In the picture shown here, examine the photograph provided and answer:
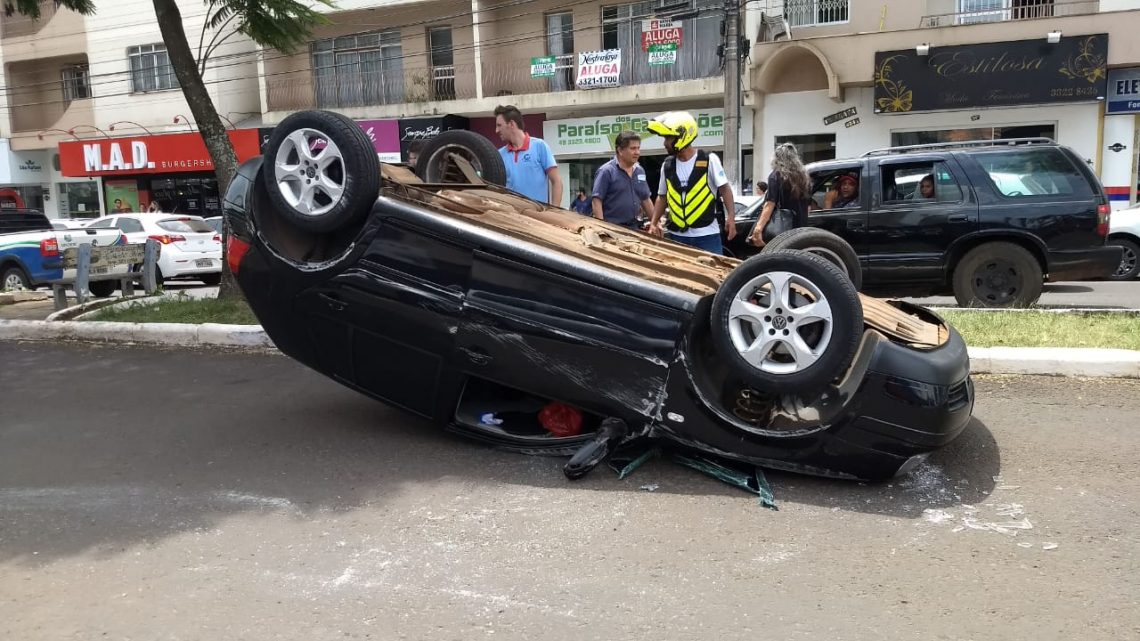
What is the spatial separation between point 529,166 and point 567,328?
3.15 m

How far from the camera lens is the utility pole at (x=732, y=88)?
17.5 m

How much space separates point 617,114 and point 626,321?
18766mm

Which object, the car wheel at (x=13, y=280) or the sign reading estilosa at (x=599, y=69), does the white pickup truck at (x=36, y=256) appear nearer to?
the car wheel at (x=13, y=280)

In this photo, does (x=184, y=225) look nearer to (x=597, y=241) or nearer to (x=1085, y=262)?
(x=597, y=241)

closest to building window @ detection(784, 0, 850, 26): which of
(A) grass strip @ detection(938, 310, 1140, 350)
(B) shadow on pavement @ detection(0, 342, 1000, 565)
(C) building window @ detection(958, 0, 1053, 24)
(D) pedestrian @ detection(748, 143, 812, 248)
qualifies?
(C) building window @ detection(958, 0, 1053, 24)

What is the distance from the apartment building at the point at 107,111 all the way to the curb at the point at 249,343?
17.2m

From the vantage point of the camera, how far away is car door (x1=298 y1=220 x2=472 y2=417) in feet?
13.3

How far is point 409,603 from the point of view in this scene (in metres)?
2.96

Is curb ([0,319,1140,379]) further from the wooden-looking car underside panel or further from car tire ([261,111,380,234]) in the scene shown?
car tire ([261,111,380,234])

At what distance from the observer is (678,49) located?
2053 centimetres

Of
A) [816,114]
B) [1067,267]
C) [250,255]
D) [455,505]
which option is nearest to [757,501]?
[455,505]

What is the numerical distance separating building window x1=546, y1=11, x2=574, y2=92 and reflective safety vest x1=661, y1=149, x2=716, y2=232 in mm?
16637

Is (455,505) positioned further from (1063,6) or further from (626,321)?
(1063,6)

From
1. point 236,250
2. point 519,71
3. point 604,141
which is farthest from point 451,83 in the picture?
point 236,250
